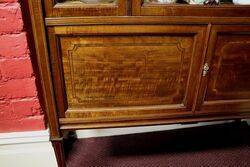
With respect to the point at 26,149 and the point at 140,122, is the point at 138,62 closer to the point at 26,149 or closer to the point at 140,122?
the point at 140,122

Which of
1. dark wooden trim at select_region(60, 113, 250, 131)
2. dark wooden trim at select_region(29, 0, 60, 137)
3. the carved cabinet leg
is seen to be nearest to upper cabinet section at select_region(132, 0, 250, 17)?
dark wooden trim at select_region(29, 0, 60, 137)

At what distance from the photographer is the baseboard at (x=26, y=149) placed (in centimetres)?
106

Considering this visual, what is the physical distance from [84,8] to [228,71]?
518mm

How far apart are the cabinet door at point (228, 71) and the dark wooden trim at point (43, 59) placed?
0.51m

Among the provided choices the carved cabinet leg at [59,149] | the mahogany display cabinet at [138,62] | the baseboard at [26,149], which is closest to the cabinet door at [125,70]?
the mahogany display cabinet at [138,62]

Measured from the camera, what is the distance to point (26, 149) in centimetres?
109

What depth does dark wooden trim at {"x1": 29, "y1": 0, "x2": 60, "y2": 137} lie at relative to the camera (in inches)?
28.3

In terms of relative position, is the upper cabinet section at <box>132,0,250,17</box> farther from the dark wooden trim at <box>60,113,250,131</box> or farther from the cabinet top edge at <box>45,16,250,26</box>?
the dark wooden trim at <box>60,113,250,131</box>

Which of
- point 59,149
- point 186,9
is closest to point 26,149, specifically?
point 59,149

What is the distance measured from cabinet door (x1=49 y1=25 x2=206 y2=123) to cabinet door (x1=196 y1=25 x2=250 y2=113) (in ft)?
0.15

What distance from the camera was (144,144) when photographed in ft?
4.21

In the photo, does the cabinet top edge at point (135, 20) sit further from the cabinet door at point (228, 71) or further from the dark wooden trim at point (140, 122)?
the dark wooden trim at point (140, 122)

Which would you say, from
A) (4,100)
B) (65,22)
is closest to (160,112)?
(65,22)

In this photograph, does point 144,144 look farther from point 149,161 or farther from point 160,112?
point 160,112
